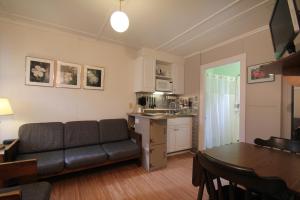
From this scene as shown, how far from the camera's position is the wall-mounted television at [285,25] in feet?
3.16

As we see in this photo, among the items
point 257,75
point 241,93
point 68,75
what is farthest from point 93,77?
point 257,75

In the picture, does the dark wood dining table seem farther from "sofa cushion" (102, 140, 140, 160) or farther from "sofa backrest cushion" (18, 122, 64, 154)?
"sofa backrest cushion" (18, 122, 64, 154)

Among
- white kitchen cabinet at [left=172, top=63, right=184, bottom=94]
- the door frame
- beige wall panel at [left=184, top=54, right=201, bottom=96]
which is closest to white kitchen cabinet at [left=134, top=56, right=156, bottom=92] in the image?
white kitchen cabinet at [left=172, top=63, right=184, bottom=94]

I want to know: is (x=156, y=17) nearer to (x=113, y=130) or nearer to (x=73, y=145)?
(x=113, y=130)

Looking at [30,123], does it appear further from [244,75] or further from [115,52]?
[244,75]

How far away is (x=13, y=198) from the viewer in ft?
3.19

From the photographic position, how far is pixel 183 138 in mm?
3617

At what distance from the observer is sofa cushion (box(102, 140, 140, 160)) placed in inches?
95.7

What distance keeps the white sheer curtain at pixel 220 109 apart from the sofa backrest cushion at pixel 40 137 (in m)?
3.10

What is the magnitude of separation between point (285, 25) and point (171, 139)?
109 inches

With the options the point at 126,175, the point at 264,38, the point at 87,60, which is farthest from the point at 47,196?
the point at 264,38

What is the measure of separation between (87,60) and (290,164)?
3.28 metres

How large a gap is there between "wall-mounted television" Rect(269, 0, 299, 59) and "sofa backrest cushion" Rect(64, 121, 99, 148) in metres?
2.85

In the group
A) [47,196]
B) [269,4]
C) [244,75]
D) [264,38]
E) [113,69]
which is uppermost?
[269,4]
